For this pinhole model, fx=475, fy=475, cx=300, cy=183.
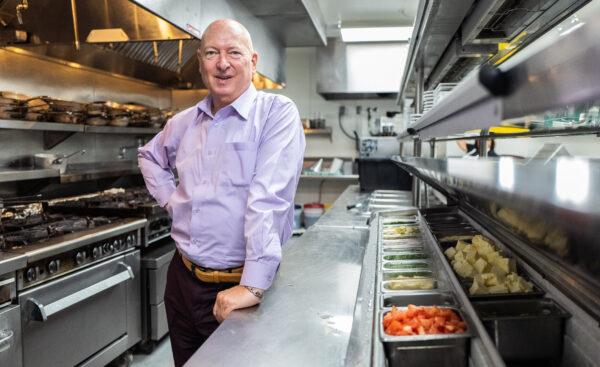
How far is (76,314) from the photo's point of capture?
2861mm

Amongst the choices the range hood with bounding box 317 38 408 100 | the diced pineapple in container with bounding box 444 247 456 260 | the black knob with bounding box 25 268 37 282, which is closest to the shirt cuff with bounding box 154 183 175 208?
the black knob with bounding box 25 268 37 282

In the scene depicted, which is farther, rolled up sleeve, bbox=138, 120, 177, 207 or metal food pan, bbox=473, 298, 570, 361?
rolled up sleeve, bbox=138, 120, 177, 207

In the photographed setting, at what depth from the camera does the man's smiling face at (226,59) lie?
1.82 m

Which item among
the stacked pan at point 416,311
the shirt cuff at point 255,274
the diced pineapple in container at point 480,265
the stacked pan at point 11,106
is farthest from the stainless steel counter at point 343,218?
the stacked pan at point 11,106

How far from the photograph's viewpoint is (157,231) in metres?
3.73

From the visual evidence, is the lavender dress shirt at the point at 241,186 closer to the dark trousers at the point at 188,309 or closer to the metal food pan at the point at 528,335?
the dark trousers at the point at 188,309

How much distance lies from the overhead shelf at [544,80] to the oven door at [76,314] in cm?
255

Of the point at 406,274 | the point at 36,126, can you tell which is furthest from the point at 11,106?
the point at 406,274

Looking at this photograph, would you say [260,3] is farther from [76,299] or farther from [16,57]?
[76,299]

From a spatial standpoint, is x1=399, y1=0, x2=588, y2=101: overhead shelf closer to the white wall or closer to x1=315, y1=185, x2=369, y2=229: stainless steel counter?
x1=315, y1=185, x2=369, y2=229: stainless steel counter

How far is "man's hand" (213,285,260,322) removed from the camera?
Result: 164cm

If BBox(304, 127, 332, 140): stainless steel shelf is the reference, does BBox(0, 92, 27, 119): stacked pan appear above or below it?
below

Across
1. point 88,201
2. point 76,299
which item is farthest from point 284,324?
A: point 88,201

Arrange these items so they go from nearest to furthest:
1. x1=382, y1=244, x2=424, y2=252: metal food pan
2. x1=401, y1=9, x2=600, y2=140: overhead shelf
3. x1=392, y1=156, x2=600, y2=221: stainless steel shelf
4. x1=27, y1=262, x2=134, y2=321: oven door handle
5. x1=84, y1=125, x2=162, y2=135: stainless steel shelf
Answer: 1. x1=401, y1=9, x2=600, y2=140: overhead shelf
2. x1=392, y1=156, x2=600, y2=221: stainless steel shelf
3. x1=382, y1=244, x2=424, y2=252: metal food pan
4. x1=27, y1=262, x2=134, y2=321: oven door handle
5. x1=84, y1=125, x2=162, y2=135: stainless steel shelf
